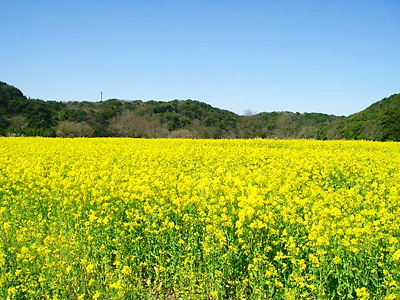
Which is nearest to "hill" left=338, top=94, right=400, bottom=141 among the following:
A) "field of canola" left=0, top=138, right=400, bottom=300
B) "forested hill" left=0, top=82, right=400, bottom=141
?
"forested hill" left=0, top=82, right=400, bottom=141

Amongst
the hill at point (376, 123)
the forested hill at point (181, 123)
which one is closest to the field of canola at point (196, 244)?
the hill at point (376, 123)

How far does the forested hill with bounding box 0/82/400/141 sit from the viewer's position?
127 feet

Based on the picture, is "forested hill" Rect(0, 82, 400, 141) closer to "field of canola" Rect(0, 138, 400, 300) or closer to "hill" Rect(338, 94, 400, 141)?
"hill" Rect(338, 94, 400, 141)

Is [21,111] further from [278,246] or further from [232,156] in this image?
[278,246]

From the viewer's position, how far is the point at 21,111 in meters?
44.9

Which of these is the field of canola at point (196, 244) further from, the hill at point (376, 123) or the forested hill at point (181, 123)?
the forested hill at point (181, 123)

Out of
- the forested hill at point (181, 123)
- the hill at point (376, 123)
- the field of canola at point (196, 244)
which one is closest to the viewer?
the field of canola at point (196, 244)

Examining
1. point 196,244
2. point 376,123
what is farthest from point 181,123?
point 196,244

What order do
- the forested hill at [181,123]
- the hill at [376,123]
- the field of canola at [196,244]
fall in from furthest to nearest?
the forested hill at [181,123]
the hill at [376,123]
the field of canola at [196,244]

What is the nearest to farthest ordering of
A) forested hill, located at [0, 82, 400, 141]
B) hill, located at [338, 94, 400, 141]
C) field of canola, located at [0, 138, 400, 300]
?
field of canola, located at [0, 138, 400, 300]
hill, located at [338, 94, 400, 141]
forested hill, located at [0, 82, 400, 141]

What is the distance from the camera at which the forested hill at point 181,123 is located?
38594 mm

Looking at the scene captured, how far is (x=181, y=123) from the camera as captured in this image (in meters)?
52.9

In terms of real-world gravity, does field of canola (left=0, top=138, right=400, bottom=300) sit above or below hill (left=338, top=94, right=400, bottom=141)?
below

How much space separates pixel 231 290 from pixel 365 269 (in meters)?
1.55
